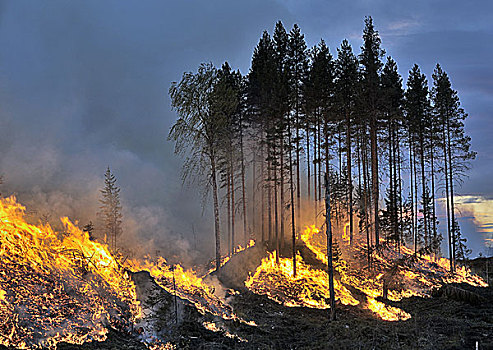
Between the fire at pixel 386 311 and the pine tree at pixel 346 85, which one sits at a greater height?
the pine tree at pixel 346 85

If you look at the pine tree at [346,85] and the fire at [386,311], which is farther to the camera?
the pine tree at [346,85]

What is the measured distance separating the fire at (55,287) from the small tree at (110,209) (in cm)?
2881

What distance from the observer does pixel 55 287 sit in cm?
1221

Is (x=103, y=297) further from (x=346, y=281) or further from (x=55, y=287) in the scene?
(x=346, y=281)

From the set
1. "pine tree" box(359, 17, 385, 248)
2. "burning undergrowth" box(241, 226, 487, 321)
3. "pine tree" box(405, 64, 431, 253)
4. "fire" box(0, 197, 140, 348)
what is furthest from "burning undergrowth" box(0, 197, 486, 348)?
"pine tree" box(405, 64, 431, 253)

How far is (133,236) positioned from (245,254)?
23.3 meters

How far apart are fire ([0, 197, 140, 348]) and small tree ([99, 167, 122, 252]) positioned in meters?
28.8

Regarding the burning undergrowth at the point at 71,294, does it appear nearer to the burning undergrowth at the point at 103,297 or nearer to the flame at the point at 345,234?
the burning undergrowth at the point at 103,297

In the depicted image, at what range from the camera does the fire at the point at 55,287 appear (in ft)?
34.0

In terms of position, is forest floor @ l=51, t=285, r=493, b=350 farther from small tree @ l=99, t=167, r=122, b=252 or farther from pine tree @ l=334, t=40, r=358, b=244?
small tree @ l=99, t=167, r=122, b=252

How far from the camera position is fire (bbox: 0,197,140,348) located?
34.0ft

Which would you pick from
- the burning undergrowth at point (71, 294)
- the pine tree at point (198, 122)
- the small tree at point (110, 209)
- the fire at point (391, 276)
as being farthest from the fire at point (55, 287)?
the small tree at point (110, 209)

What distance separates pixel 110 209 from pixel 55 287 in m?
31.8

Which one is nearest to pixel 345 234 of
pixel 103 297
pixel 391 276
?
pixel 391 276
